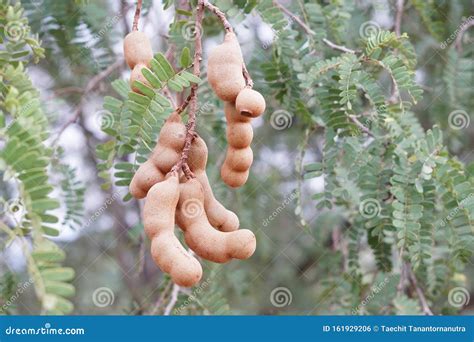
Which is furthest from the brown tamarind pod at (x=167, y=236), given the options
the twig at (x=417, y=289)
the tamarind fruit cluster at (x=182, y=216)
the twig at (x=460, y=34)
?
the twig at (x=460, y=34)

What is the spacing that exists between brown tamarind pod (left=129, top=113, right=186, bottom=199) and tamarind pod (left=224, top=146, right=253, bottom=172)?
0.07 m

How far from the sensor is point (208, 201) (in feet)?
3.11

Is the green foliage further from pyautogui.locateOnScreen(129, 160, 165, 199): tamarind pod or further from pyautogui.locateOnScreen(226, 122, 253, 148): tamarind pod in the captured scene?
pyautogui.locateOnScreen(226, 122, 253, 148): tamarind pod

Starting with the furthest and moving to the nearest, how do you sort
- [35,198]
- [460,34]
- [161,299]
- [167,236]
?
[460,34] < [161,299] < [167,236] < [35,198]

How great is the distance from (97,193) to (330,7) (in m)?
1.39

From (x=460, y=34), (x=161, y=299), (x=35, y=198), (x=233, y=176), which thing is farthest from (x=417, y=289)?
(x=35, y=198)

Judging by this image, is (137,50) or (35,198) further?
(137,50)

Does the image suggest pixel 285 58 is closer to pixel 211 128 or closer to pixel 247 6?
pixel 247 6

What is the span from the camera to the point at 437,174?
132cm

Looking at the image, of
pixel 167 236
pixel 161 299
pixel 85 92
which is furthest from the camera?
pixel 85 92

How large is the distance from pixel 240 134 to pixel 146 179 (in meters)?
0.14

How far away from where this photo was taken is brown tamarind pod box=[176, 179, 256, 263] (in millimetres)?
868

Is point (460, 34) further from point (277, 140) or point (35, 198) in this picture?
point (35, 198)

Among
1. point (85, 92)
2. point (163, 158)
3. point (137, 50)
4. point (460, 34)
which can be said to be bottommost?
point (85, 92)
